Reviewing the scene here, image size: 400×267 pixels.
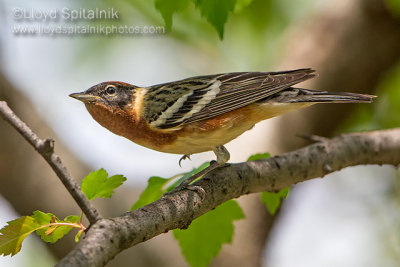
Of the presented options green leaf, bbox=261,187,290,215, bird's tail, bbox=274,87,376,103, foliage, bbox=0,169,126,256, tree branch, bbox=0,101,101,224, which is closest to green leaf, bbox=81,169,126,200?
foliage, bbox=0,169,126,256

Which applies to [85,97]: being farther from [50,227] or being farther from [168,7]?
[50,227]

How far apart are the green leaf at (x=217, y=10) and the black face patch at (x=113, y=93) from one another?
1884 mm

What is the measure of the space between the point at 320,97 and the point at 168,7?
6.39 ft

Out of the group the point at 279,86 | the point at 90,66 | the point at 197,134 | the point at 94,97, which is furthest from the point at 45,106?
the point at 279,86

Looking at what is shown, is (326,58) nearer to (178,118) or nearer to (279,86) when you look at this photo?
(279,86)

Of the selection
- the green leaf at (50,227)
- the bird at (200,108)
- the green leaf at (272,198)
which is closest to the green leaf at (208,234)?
the green leaf at (272,198)

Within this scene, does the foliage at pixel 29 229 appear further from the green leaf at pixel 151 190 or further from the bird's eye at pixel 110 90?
the bird's eye at pixel 110 90

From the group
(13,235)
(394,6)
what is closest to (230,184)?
(13,235)

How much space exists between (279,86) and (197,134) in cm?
89

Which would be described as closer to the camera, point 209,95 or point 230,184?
point 230,184

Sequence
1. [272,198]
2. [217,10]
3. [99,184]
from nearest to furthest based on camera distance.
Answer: [99,184]
[217,10]
[272,198]

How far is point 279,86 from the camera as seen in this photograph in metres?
4.70

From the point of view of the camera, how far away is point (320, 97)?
4.59 m

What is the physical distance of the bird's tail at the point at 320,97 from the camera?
4391 millimetres
